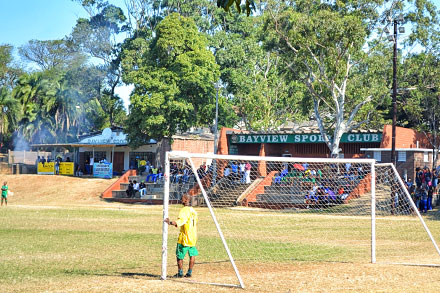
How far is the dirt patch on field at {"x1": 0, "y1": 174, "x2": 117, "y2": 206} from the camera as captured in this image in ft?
134

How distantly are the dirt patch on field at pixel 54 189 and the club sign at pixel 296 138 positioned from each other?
1140 centimetres

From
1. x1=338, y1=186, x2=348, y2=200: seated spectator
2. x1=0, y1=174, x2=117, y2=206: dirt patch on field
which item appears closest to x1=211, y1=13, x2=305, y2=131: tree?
x1=0, y1=174, x2=117, y2=206: dirt patch on field

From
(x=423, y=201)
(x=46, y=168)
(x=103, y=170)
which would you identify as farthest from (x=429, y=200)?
(x=46, y=168)

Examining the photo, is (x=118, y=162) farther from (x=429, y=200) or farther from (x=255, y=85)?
(x=429, y=200)

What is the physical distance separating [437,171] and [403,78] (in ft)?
20.3

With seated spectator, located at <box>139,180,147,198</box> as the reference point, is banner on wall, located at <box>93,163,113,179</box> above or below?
above

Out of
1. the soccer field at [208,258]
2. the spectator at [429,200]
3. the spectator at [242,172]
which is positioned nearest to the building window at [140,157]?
the spectator at [242,172]

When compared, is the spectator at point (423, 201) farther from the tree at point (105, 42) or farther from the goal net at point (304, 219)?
the tree at point (105, 42)

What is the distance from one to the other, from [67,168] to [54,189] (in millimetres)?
7408

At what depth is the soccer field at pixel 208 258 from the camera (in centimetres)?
1033

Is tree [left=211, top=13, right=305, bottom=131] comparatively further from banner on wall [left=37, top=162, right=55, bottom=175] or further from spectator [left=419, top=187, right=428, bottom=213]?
spectator [left=419, top=187, right=428, bottom=213]

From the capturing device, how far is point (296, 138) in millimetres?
40812

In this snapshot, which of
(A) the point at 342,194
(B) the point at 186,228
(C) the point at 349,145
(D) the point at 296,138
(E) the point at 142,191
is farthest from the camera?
(D) the point at 296,138

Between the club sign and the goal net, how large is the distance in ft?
35.3
